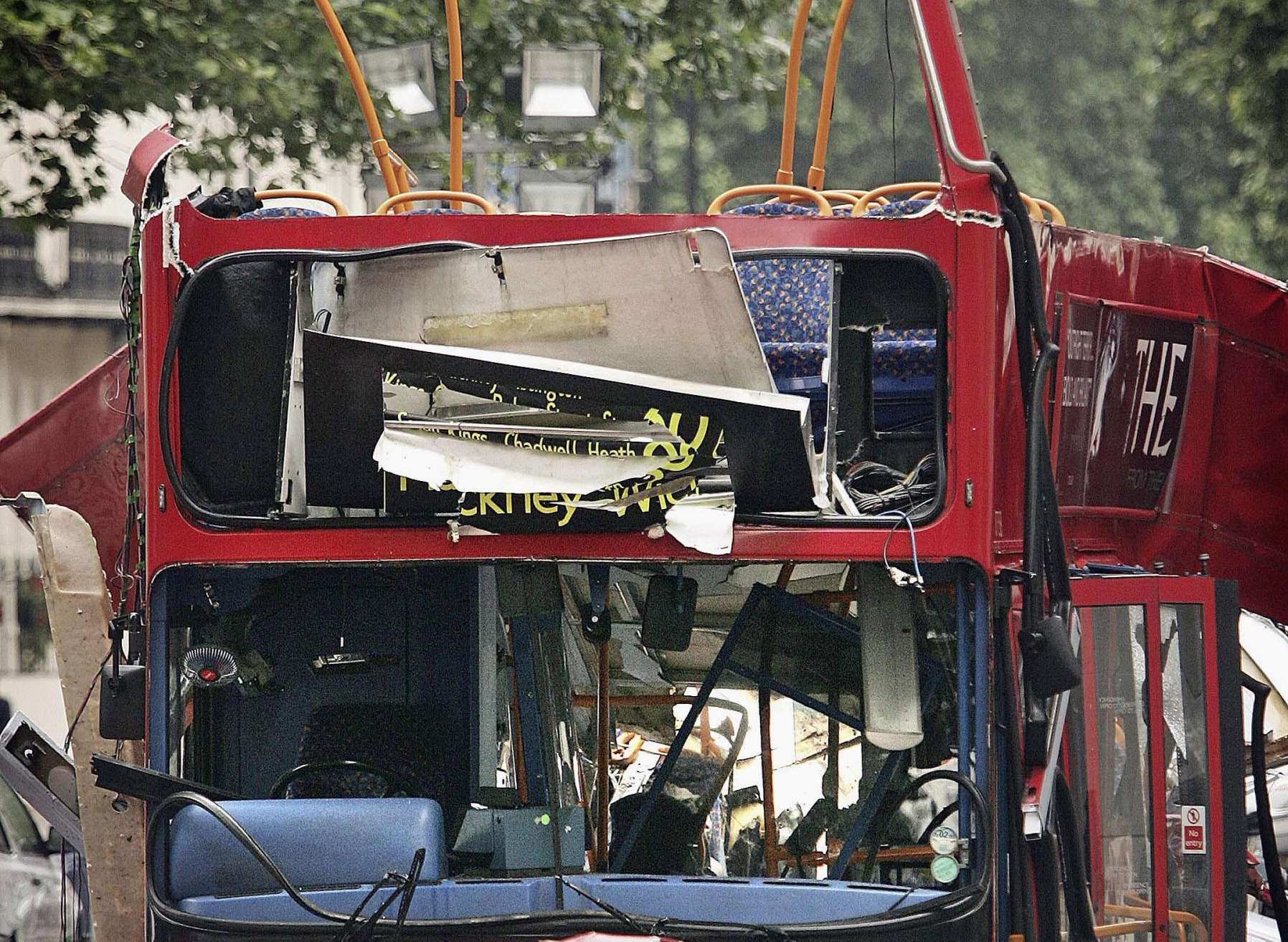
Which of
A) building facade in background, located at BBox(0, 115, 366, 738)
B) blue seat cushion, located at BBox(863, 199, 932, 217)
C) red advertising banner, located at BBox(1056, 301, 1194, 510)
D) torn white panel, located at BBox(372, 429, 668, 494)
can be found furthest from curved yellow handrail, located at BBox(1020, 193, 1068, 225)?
building facade in background, located at BBox(0, 115, 366, 738)

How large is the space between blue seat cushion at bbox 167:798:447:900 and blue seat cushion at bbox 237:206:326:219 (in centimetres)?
136

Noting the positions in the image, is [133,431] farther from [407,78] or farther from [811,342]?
[407,78]

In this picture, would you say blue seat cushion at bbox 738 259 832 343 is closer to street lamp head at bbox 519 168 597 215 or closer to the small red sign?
the small red sign

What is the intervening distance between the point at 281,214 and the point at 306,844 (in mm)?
1518

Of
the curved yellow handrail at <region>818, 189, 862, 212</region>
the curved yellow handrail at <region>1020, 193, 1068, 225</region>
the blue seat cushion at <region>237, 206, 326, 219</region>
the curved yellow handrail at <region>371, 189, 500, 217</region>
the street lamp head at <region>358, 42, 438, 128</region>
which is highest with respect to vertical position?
the street lamp head at <region>358, 42, 438, 128</region>

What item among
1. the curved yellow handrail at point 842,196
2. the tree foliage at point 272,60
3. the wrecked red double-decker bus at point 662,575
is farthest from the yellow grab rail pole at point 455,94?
the tree foliage at point 272,60

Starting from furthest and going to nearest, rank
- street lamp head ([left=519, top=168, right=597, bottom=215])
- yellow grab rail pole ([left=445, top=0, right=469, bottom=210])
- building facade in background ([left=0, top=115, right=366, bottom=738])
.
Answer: building facade in background ([left=0, top=115, right=366, bottom=738]) < street lamp head ([left=519, top=168, right=597, bottom=215]) < yellow grab rail pole ([left=445, top=0, right=469, bottom=210])

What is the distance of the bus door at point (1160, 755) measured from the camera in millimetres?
4824

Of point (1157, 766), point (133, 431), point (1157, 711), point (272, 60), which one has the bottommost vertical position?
point (1157, 766)

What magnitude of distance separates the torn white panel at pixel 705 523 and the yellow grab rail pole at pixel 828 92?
1606mm

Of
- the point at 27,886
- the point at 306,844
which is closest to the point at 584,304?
the point at 306,844

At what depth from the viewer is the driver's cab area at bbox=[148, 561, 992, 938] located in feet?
13.7

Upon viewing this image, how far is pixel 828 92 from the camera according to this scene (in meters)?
5.58

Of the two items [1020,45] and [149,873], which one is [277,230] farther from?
[1020,45]
